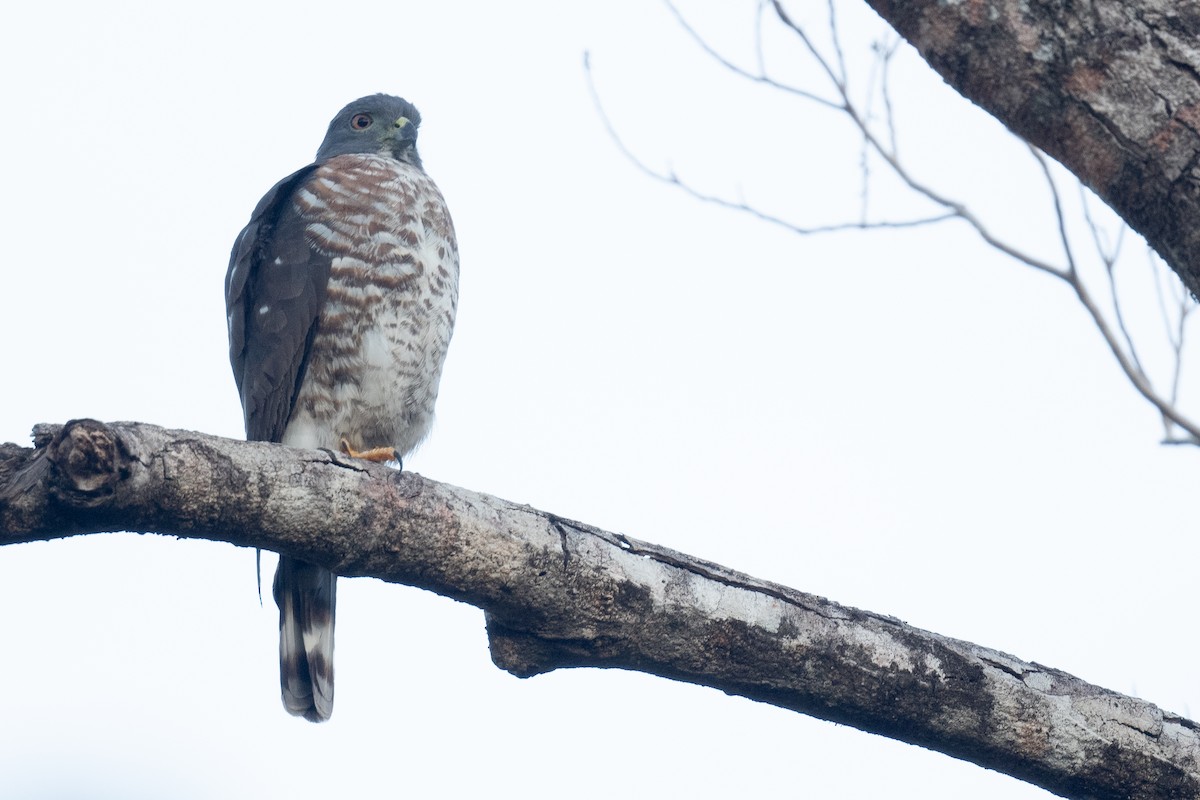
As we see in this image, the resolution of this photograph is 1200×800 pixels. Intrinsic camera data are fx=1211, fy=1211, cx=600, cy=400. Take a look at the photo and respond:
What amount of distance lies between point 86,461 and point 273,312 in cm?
272

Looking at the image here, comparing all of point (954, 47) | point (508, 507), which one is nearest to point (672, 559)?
point (508, 507)

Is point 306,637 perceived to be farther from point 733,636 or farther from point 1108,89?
point 1108,89

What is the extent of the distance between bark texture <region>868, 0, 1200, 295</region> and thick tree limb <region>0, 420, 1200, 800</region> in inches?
40.7

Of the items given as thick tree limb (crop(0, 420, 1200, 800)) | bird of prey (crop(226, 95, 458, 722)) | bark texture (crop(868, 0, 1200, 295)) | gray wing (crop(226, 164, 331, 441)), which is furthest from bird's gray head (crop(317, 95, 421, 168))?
bark texture (crop(868, 0, 1200, 295))

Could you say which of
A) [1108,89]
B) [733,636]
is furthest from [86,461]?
[1108,89]

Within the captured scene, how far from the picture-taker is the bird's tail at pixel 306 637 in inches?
165

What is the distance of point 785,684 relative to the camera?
2.36 meters

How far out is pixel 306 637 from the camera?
14.1ft

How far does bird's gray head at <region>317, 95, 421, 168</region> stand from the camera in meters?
5.65

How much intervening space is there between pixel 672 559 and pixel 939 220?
197cm

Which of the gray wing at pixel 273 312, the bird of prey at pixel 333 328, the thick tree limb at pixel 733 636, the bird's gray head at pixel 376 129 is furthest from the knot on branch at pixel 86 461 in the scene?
the bird's gray head at pixel 376 129

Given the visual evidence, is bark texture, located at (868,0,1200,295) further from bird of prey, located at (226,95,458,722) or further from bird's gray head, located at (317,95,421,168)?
bird's gray head, located at (317,95,421,168)

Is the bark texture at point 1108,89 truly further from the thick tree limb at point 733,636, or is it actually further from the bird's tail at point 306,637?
the bird's tail at point 306,637

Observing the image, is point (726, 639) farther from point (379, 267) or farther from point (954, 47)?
point (379, 267)
